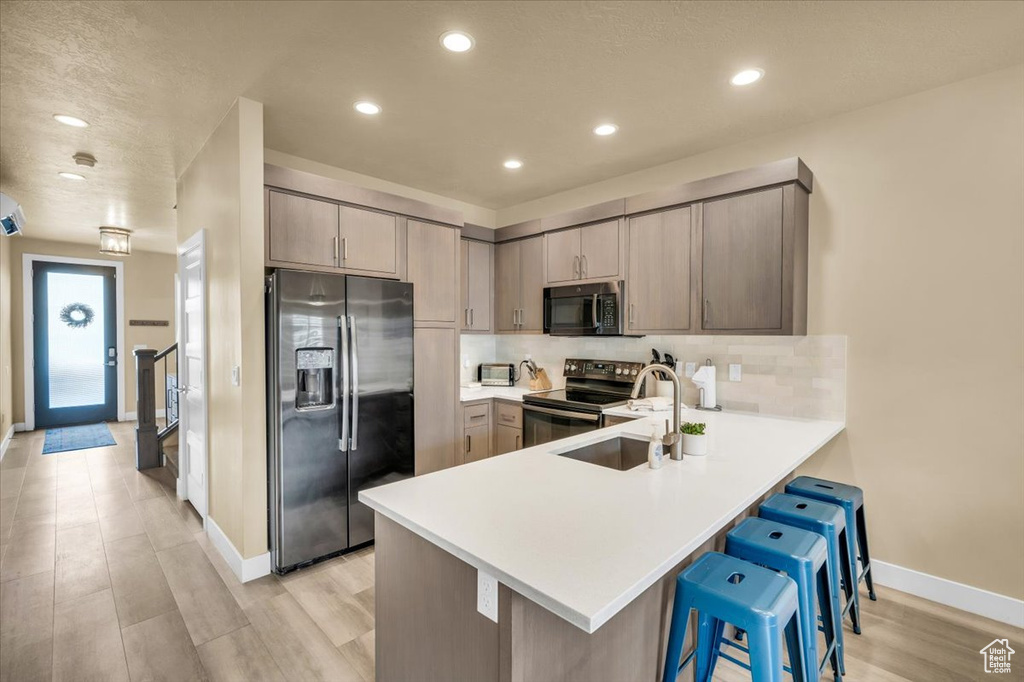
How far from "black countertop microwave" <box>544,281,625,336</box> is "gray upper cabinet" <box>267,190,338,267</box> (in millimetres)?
1726

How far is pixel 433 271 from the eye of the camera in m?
3.54

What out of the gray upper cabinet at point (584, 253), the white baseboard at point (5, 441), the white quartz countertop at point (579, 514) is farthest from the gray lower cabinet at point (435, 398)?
the white baseboard at point (5, 441)

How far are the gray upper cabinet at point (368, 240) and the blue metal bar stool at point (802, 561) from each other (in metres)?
2.60

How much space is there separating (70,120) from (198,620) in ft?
9.48

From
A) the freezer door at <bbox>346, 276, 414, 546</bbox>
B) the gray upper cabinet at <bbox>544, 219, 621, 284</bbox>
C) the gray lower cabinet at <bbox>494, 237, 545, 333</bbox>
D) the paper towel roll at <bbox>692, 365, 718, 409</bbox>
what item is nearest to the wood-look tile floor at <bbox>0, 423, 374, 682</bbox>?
the freezer door at <bbox>346, 276, 414, 546</bbox>

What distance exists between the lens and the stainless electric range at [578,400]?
131 inches

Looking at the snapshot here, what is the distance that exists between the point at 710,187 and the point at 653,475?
203 centimetres

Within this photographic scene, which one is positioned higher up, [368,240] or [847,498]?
[368,240]

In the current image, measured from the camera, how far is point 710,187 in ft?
9.70

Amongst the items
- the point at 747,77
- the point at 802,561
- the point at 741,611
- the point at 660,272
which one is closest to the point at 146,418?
the point at 660,272

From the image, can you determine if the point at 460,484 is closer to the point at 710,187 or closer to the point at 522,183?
the point at 710,187

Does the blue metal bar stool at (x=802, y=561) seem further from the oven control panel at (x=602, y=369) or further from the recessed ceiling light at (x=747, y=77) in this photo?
the recessed ceiling light at (x=747, y=77)

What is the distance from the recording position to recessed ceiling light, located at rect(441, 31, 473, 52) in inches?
79.6

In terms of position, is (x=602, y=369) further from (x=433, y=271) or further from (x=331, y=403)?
(x=331, y=403)
